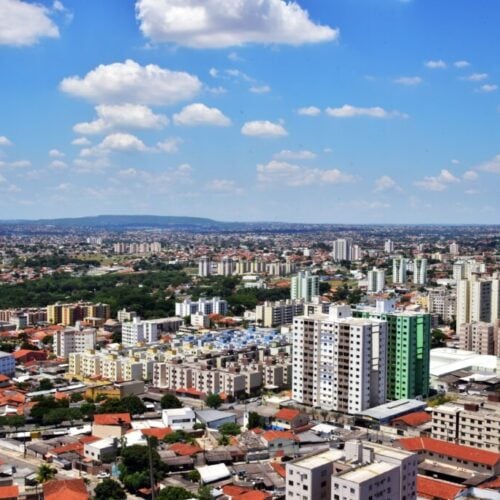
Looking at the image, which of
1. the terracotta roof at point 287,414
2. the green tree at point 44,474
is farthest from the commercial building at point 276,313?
the green tree at point 44,474

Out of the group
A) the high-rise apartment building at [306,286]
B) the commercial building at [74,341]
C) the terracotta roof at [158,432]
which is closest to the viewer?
the terracotta roof at [158,432]

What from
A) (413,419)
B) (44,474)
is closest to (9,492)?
(44,474)

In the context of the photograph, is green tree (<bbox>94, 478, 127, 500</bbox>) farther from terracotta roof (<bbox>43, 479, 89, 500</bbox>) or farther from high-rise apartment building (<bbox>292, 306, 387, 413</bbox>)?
high-rise apartment building (<bbox>292, 306, 387, 413</bbox>)

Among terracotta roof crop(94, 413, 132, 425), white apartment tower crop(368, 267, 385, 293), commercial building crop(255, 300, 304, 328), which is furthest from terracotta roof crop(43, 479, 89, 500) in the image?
white apartment tower crop(368, 267, 385, 293)

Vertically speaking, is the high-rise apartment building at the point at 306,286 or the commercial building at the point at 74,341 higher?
the high-rise apartment building at the point at 306,286

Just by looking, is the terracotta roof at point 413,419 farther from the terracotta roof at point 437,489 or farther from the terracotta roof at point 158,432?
the terracotta roof at point 158,432

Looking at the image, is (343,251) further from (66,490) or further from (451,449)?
(66,490)

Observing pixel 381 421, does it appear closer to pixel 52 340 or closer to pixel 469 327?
pixel 469 327
